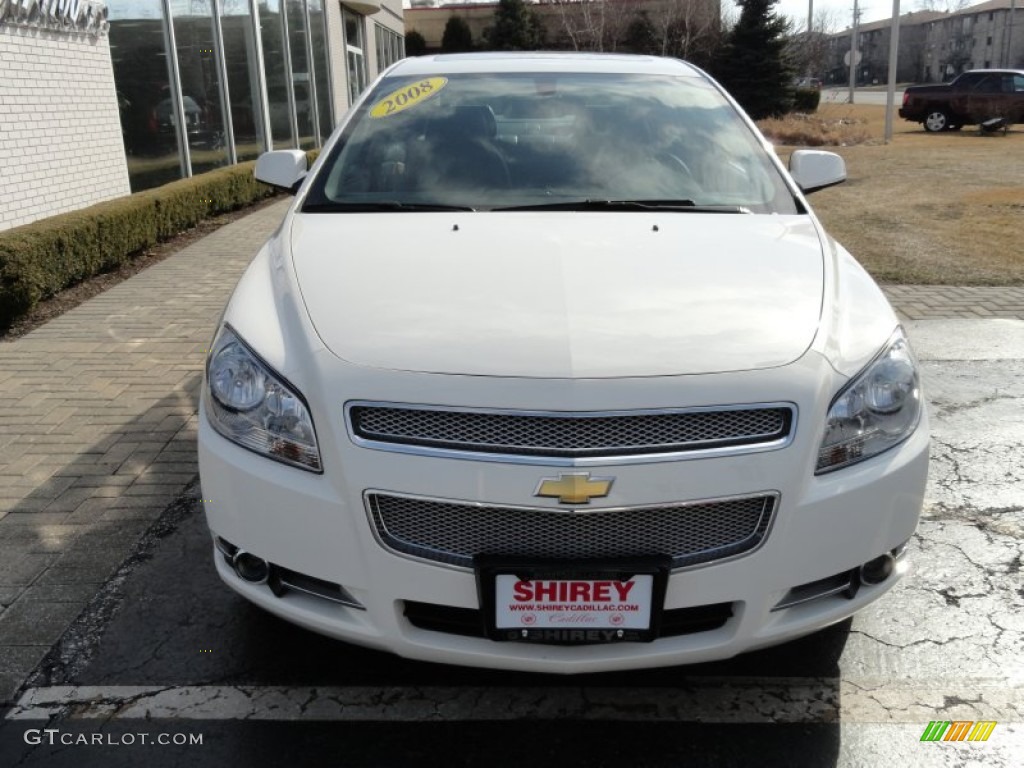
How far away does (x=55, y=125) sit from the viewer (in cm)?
892

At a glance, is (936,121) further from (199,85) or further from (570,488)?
(570,488)

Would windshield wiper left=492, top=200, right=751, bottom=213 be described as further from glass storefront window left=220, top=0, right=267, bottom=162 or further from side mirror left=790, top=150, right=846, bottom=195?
glass storefront window left=220, top=0, right=267, bottom=162

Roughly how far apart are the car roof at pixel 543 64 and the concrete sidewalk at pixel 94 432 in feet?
6.89

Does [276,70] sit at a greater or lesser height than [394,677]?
greater

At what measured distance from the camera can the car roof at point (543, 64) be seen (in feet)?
13.5

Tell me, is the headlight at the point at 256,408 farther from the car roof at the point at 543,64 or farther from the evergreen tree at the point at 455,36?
the evergreen tree at the point at 455,36

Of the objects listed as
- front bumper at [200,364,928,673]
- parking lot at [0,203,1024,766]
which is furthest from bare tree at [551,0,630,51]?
front bumper at [200,364,928,673]

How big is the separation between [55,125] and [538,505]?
28.2 ft

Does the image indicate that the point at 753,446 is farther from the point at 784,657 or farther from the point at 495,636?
the point at 784,657

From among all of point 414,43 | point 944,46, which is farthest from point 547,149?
point 944,46

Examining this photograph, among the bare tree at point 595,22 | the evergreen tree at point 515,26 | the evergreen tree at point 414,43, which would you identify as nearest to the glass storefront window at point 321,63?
the bare tree at point 595,22

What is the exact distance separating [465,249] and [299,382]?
2.61ft

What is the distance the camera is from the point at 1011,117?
2619 centimetres

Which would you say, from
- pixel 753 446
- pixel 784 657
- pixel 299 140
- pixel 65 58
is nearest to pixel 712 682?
pixel 784 657
